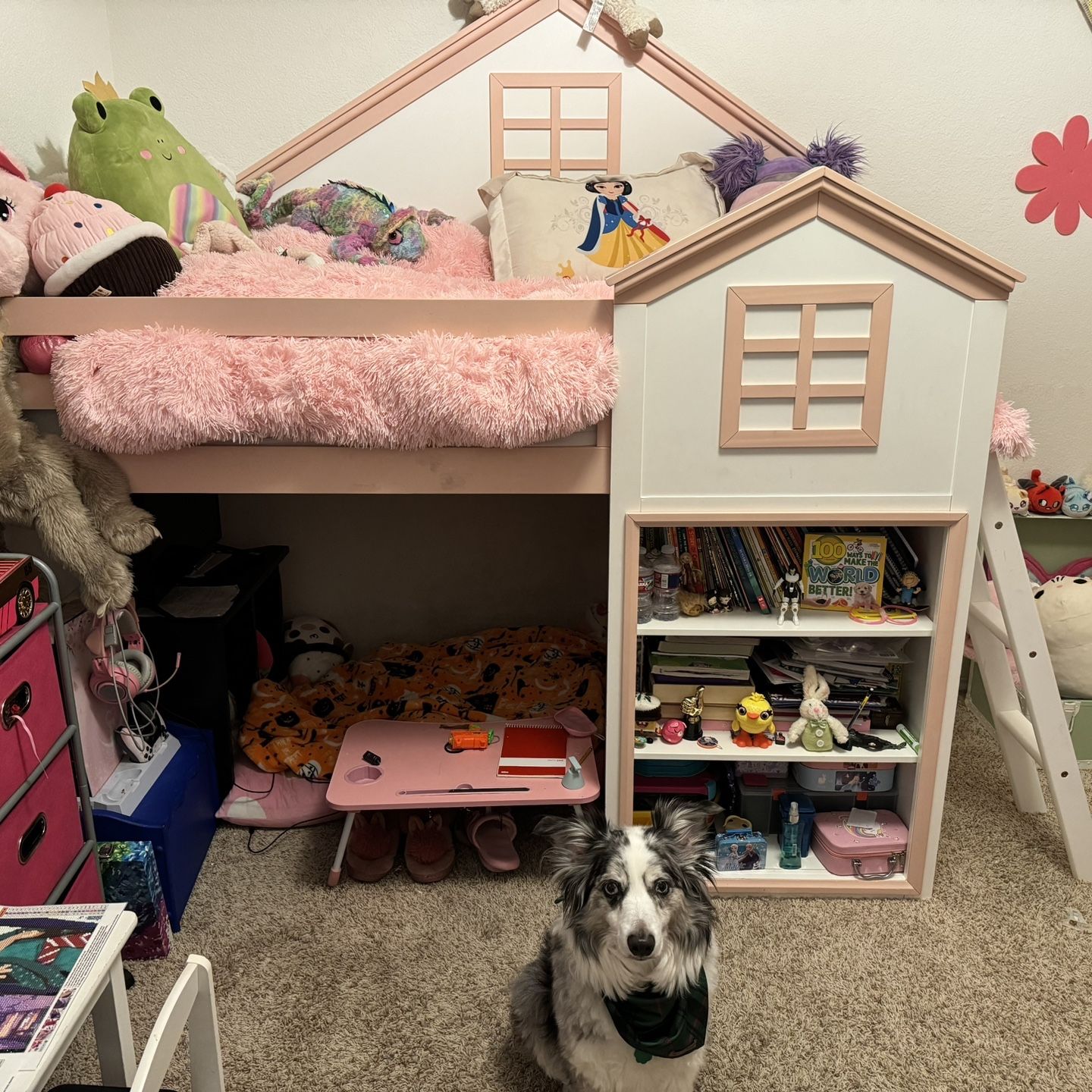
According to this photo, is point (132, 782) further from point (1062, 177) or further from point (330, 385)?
point (1062, 177)

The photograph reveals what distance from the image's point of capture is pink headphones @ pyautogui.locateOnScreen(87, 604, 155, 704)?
1.66 metres

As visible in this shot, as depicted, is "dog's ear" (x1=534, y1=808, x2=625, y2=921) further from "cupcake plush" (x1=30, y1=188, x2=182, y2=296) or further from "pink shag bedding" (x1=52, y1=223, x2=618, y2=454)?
"cupcake plush" (x1=30, y1=188, x2=182, y2=296)

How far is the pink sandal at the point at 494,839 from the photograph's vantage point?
1830mm

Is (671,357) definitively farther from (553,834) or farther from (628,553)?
(553,834)

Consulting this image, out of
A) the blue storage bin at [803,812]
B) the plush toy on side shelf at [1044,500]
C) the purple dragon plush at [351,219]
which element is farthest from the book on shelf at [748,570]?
the plush toy on side shelf at [1044,500]

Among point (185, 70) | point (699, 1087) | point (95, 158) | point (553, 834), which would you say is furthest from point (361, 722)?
point (185, 70)

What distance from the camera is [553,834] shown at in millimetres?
1236

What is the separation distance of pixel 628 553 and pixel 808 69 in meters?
1.44

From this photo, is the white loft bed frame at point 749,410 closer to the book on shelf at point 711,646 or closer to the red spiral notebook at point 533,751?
the book on shelf at point 711,646

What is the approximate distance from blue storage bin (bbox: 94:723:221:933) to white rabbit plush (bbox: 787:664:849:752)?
1.22 metres

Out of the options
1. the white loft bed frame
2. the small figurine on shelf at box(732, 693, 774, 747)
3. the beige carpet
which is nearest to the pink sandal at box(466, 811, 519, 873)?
the beige carpet

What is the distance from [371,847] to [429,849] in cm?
12

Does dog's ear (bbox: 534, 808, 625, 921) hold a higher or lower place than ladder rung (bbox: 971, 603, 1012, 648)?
lower

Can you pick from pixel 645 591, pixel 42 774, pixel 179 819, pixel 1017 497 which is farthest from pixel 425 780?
pixel 1017 497
